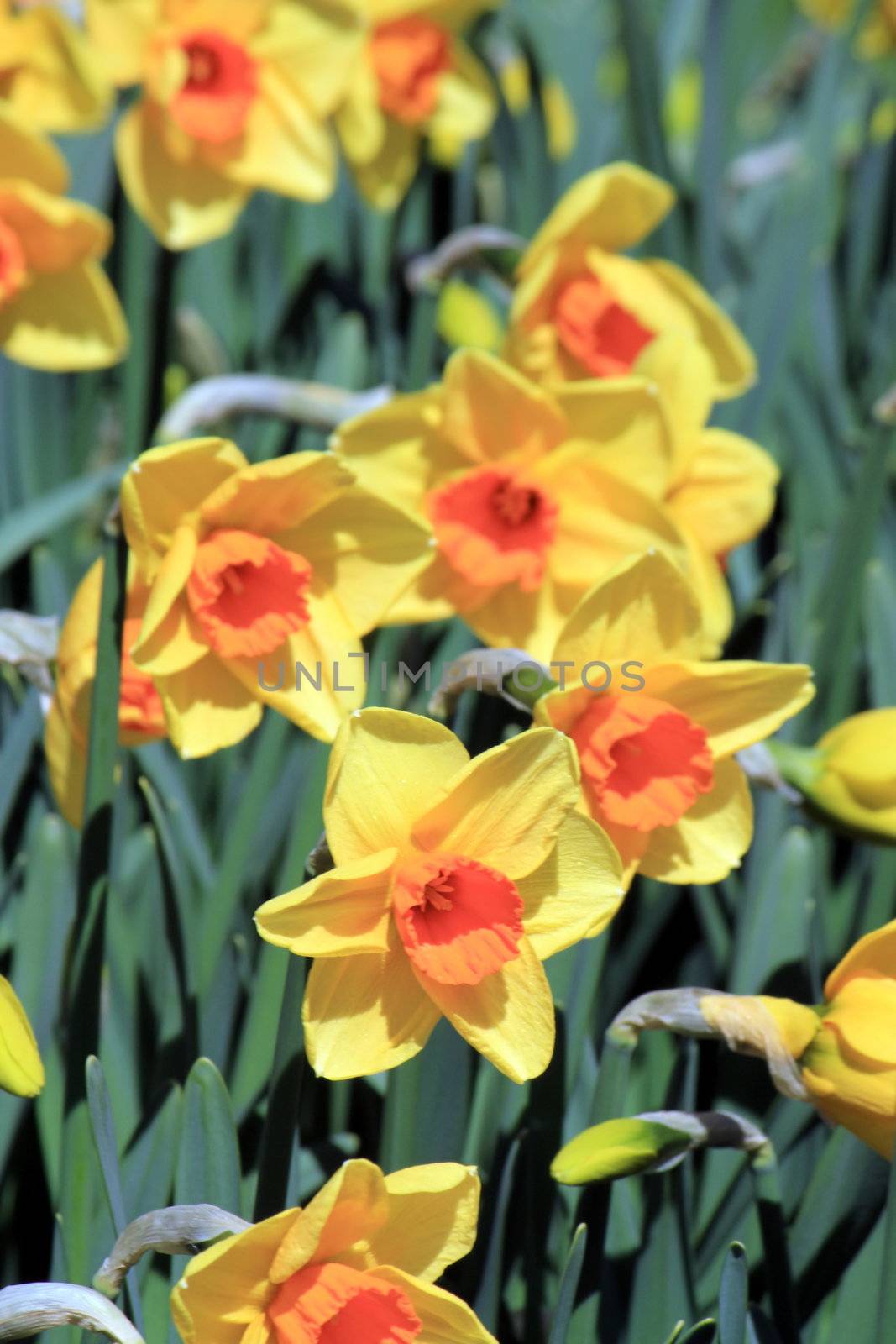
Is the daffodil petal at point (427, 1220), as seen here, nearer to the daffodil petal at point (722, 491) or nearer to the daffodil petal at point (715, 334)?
the daffodil petal at point (722, 491)

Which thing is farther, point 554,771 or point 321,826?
point 321,826

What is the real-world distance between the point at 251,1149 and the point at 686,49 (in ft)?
11.5

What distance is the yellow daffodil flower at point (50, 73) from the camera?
1906 mm

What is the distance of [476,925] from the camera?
1.04 metres

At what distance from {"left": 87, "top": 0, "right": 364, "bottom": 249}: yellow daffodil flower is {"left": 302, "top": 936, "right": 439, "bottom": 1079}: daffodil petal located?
1.40 meters

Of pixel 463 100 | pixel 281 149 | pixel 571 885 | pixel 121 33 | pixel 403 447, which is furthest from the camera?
pixel 463 100

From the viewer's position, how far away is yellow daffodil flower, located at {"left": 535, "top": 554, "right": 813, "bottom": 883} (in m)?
1.22

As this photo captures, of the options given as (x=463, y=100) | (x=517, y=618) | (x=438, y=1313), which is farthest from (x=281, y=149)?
(x=438, y=1313)

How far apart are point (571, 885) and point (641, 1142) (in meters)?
0.21

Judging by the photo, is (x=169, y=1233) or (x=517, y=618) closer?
(x=169, y=1233)

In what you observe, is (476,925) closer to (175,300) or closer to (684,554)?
(684,554)

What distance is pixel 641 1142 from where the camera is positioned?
106 cm

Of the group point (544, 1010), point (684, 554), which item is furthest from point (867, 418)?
point (544, 1010)

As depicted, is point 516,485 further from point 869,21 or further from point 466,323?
point 869,21
